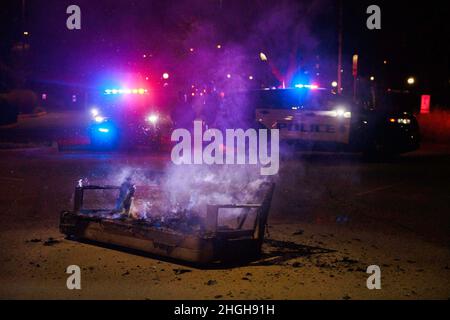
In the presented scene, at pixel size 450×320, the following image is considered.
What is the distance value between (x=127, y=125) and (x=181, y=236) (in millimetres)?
14077

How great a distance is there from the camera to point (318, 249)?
7.46 metres

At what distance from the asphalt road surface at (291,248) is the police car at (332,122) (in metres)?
3.27

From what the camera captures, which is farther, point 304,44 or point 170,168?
point 304,44

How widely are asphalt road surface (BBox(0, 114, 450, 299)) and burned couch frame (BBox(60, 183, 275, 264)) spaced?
0.13 meters

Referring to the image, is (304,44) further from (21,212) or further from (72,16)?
(21,212)

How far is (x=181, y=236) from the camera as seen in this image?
6590 mm

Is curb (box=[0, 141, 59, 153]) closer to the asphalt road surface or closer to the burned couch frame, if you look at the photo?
the asphalt road surface

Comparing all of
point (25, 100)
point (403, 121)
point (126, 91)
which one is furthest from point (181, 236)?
point (25, 100)

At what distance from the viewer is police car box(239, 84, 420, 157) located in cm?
1728

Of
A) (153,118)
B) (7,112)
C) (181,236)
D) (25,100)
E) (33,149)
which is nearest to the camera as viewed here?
(181,236)

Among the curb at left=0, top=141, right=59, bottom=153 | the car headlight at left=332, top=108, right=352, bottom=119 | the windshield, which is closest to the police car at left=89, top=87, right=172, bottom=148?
the curb at left=0, top=141, right=59, bottom=153

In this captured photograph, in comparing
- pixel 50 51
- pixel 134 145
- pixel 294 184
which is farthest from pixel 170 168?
pixel 50 51

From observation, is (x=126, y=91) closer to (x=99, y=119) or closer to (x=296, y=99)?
(x=99, y=119)

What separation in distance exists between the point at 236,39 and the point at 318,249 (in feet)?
55.4
